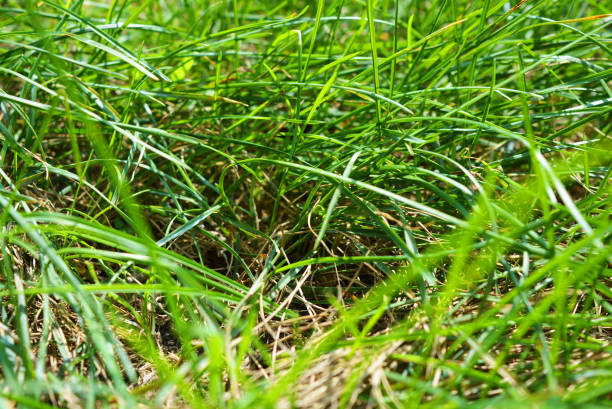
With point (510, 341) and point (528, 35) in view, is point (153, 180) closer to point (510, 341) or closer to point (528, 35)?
point (510, 341)

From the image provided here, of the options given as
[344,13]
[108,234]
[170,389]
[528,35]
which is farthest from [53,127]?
[528,35]

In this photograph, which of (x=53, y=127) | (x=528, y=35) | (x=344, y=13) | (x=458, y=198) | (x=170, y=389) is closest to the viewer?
(x=170, y=389)

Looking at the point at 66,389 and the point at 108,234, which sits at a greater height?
the point at 108,234

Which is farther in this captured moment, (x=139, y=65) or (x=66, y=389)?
(x=139, y=65)

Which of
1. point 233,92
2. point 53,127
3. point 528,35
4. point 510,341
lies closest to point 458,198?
point 510,341

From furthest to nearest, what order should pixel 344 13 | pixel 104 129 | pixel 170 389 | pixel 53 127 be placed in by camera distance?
pixel 344 13, pixel 53 127, pixel 104 129, pixel 170 389

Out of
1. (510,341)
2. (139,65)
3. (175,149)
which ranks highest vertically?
(139,65)

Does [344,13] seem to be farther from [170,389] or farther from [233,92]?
[170,389]
